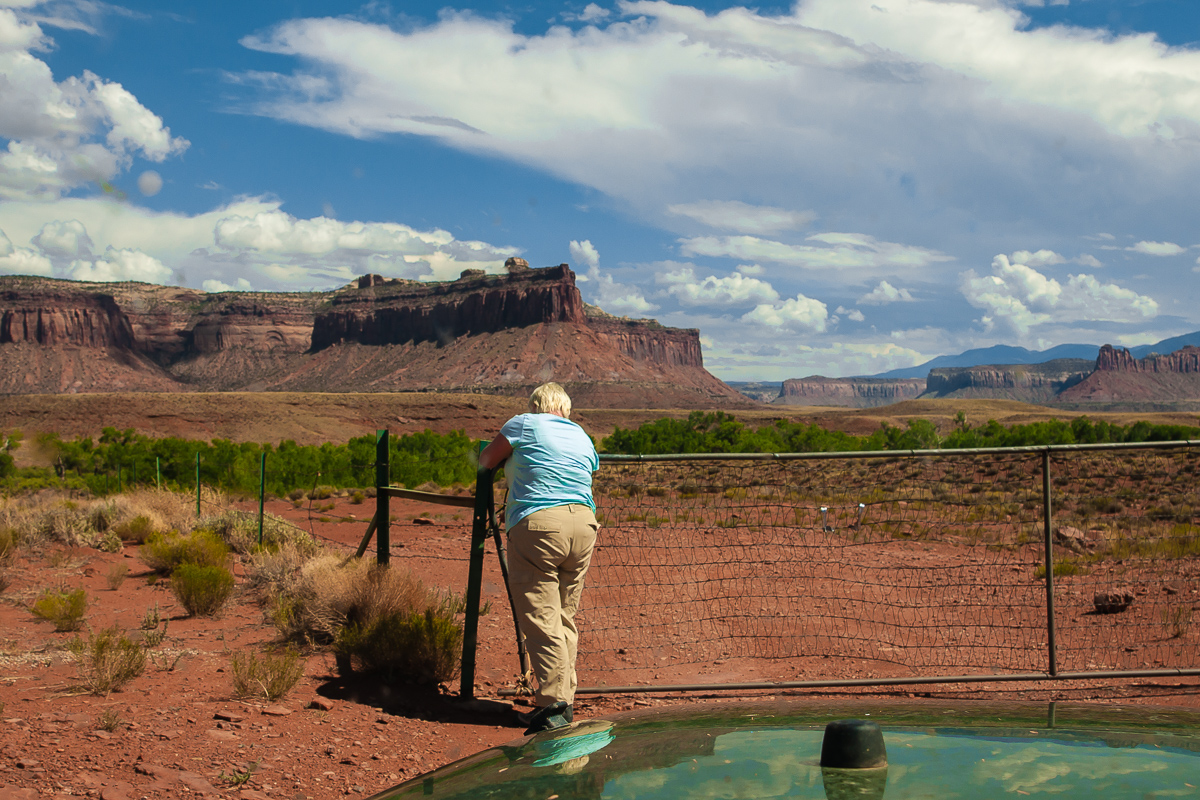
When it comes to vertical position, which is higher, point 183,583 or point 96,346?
point 96,346

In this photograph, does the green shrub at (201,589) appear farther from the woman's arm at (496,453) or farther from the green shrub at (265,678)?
the woman's arm at (496,453)

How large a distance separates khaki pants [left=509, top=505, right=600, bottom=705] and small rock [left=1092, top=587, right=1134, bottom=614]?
6.47 meters

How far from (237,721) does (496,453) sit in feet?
7.73

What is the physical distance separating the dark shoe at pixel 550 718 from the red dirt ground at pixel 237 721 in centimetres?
43

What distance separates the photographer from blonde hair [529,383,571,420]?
17.6ft

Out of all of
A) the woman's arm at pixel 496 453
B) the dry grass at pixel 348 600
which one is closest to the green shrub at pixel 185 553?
the dry grass at pixel 348 600

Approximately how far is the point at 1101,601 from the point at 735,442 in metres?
30.9

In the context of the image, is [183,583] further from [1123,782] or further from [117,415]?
[117,415]

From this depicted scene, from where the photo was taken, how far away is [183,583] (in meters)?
9.09

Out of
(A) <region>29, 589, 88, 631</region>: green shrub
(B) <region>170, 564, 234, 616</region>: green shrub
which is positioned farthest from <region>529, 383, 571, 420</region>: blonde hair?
(A) <region>29, 589, 88, 631</region>: green shrub

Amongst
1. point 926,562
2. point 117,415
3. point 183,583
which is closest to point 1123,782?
point 183,583

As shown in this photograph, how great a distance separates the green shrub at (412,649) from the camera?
21.2ft

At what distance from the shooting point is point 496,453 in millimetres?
5219

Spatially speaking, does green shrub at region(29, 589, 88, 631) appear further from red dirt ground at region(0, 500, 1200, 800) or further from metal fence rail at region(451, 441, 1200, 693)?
metal fence rail at region(451, 441, 1200, 693)
